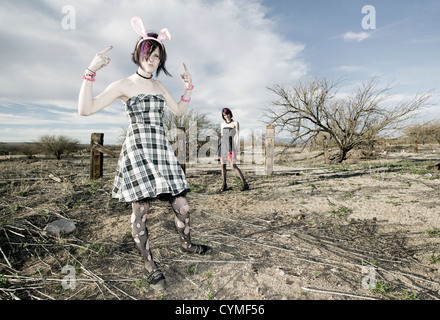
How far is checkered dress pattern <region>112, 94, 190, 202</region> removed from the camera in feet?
6.75

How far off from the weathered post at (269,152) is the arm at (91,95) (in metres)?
6.73

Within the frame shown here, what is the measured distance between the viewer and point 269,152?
27.3ft

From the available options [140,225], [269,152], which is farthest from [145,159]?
[269,152]

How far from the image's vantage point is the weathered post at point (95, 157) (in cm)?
623

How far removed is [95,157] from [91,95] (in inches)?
194

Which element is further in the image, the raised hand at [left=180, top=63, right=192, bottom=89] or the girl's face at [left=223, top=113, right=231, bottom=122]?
the girl's face at [left=223, top=113, right=231, bottom=122]

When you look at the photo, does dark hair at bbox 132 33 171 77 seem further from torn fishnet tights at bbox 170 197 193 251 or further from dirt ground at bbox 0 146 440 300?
dirt ground at bbox 0 146 440 300

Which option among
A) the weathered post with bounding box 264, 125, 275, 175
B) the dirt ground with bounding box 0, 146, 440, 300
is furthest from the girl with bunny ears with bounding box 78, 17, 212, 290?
the weathered post with bounding box 264, 125, 275, 175

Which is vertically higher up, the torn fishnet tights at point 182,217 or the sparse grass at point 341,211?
the torn fishnet tights at point 182,217

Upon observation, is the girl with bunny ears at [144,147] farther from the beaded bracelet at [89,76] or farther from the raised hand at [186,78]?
the raised hand at [186,78]

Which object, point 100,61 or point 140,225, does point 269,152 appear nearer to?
point 140,225

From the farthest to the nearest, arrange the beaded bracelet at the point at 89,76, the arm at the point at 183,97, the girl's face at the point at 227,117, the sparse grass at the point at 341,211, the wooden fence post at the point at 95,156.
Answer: the wooden fence post at the point at 95,156 → the girl's face at the point at 227,117 → the sparse grass at the point at 341,211 → the arm at the point at 183,97 → the beaded bracelet at the point at 89,76

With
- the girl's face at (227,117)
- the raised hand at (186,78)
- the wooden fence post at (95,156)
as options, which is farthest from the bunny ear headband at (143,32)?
the wooden fence post at (95,156)

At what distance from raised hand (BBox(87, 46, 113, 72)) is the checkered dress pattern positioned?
35 cm
